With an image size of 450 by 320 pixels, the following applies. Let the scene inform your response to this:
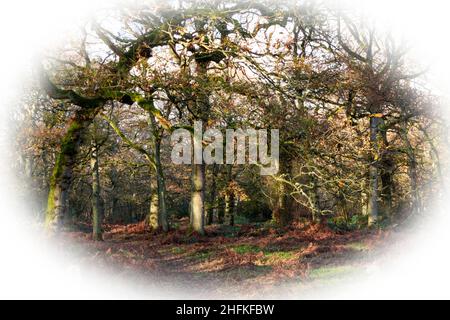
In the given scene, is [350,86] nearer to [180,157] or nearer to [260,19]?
[260,19]

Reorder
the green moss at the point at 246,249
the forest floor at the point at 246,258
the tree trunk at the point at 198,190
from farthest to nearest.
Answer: the tree trunk at the point at 198,190 → the green moss at the point at 246,249 → the forest floor at the point at 246,258

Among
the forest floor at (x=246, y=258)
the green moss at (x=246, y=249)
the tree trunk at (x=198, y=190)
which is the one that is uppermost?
the tree trunk at (x=198, y=190)

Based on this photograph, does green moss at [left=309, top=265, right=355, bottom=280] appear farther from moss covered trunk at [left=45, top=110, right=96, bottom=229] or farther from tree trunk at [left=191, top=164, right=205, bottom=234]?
tree trunk at [left=191, top=164, right=205, bottom=234]

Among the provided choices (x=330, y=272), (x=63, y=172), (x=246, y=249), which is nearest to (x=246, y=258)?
(x=246, y=249)

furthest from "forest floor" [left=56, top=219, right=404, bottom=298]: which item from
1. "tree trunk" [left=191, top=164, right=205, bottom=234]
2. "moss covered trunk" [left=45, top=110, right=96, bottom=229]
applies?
"tree trunk" [left=191, top=164, right=205, bottom=234]

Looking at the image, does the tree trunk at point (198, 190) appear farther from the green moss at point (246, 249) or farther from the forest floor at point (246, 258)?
the green moss at point (246, 249)

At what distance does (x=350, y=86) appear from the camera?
13180 mm

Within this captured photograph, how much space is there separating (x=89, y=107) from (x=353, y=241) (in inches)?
435

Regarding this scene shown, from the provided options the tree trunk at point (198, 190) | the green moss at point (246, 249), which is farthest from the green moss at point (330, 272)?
the tree trunk at point (198, 190)

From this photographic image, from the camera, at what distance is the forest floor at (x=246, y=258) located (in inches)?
365

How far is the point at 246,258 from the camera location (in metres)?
12.3

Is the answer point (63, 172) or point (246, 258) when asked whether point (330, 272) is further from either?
point (63, 172)

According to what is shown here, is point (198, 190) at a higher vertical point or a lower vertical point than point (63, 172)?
lower
